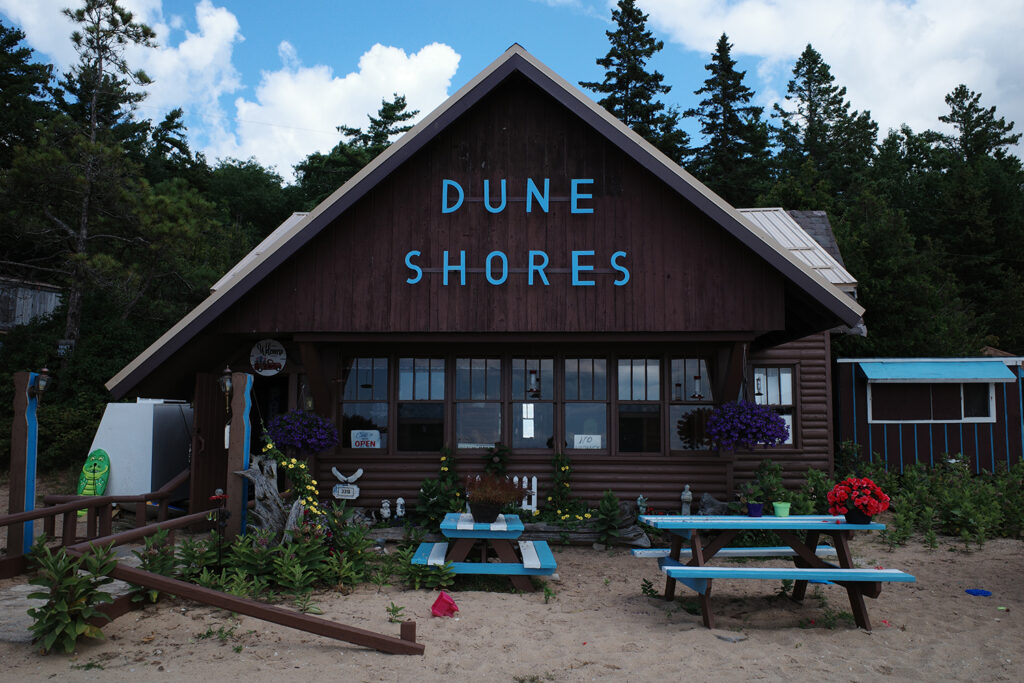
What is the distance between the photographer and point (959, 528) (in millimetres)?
11305

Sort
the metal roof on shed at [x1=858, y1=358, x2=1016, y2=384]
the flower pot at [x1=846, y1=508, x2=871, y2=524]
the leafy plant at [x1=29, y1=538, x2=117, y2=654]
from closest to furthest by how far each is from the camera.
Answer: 1. the leafy plant at [x1=29, y1=538, x2=117, y2=654]
2. the flower pot at [x1=846, y1=508, x2=871, y2=524]
3. the metal roof on shed at [x1=858, y1=358, x2=1016, y2=384]

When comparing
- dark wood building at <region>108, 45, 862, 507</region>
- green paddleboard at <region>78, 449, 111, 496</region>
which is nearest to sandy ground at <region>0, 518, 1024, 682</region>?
dark wood building at <region>108, 45, 862, 507</region>

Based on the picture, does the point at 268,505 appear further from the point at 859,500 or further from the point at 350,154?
the point at 350,154

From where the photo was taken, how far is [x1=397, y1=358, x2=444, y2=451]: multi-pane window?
11719 mm

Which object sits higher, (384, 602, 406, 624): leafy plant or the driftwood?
the driftwood

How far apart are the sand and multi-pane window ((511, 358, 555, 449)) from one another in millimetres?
→ 3087

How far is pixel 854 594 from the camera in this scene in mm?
7184

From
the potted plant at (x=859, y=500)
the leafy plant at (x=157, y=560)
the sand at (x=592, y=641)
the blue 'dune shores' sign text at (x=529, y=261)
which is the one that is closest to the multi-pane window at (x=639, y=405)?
the blue 'dune shores' sign text at (x=529, y=261)

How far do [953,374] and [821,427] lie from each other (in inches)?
136

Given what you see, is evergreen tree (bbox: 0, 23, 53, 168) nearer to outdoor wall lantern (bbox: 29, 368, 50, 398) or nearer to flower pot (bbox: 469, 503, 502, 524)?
outdoor wall lantern (bbox: 29, 368, 50, 398)

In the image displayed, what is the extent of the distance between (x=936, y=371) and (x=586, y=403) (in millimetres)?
7850

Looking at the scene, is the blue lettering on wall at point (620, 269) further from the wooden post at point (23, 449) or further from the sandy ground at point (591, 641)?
the wooden post at point (23, 449)

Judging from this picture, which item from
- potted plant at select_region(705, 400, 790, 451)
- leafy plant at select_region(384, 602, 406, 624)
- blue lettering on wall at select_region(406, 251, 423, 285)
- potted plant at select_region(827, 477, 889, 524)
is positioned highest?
blue lettering on wall at select_region(406, 251, 423, 285)

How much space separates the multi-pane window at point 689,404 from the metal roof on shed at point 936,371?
203 inches
